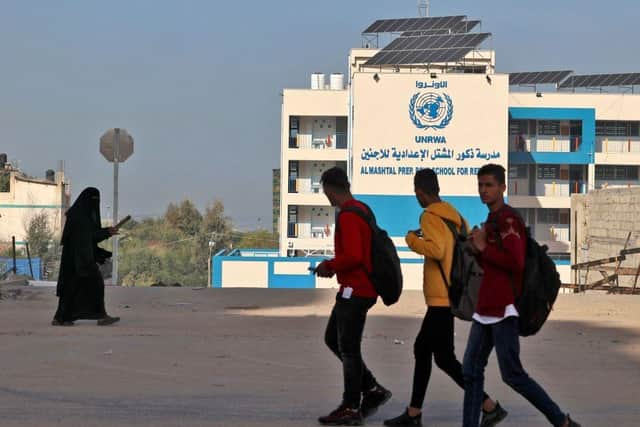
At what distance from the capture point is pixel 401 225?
58438mm

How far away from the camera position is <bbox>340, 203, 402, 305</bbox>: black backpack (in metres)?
7.20

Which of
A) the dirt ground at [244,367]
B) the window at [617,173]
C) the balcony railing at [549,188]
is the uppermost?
the window at [617,173]

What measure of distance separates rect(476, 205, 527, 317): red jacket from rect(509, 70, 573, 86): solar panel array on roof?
197 ft

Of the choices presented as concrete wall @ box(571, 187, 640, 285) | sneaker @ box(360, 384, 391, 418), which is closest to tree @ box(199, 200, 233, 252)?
concrete wall @ box(571, 187, 640, 285)

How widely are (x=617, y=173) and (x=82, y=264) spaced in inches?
2178

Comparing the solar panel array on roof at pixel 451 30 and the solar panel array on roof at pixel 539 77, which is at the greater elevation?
the solar panel array on roof at pixel 451 30

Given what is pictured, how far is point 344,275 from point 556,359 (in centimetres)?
499

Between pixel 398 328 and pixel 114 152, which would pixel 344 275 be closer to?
pixel 398 328

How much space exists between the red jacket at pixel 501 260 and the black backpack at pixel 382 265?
0.94 metres

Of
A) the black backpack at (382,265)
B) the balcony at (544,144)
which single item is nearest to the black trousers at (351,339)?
the black backpack at (382,265)

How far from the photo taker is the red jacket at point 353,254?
7082mm

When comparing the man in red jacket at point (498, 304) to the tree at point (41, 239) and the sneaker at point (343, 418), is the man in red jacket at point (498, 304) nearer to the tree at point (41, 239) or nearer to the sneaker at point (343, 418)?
the sneaker at point (343, 418)

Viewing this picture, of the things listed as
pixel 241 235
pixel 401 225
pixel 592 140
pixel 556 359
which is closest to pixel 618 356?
pixel 556 359

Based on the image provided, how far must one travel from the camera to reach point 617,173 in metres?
65.4
